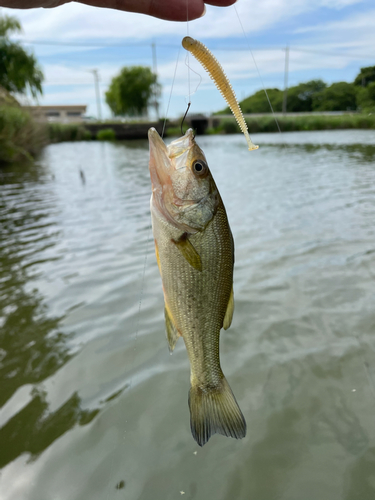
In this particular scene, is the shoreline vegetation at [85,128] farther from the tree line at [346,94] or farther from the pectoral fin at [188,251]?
the pectoral fin at [188,251]

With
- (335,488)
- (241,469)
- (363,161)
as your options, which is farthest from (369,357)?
(363,161)

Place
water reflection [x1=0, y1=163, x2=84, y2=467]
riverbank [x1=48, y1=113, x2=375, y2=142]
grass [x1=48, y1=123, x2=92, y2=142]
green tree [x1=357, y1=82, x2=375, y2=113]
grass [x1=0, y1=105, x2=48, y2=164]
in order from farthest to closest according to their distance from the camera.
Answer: grass [x1=48, y1=123, x2=92, y2=142] → riverbank [x1=48, y1=113, x2=375, y2=142] → grass [x1=0, y1=105, x2=48, y2=164] → green tree [x1=357, y1=82, x2=375, y2=113] → water reflection [x1=0, y1=163, x2=84, y2=467]

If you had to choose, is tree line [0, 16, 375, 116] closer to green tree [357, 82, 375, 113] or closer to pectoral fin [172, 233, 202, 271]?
green tree [357, 82, 375, 113]

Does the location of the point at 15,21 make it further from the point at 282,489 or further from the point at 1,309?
the point at 282,489

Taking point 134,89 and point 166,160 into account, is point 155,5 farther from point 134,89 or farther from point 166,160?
point 134,89

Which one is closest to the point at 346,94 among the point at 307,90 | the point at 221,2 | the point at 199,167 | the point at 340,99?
the point at 340,99

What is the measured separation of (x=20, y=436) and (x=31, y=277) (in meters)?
3.85

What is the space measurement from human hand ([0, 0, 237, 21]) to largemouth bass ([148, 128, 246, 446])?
85 cm

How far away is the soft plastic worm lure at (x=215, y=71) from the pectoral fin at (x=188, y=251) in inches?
21.8

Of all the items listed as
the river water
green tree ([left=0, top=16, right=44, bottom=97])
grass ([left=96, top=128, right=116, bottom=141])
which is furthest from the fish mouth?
grass ([left=96, top=128, right=116, bottom=141])

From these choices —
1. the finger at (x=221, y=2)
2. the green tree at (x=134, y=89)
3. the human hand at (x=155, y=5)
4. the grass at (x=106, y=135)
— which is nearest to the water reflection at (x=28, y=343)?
the human hand at (x=155, y=5)

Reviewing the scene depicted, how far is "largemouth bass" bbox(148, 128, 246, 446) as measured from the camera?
6.72 feet

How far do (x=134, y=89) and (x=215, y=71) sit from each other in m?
97.9

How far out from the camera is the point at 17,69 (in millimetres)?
38969
